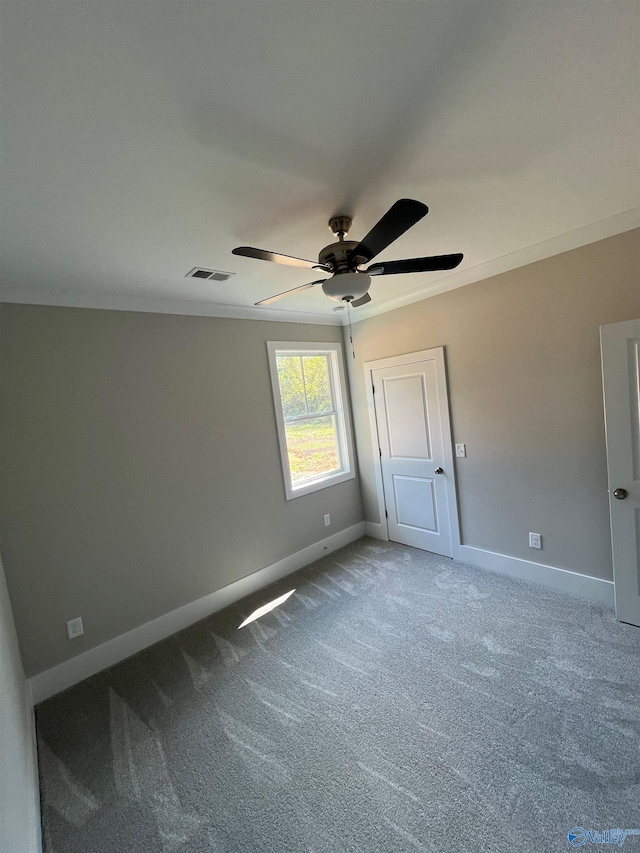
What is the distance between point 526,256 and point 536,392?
1.00 metres

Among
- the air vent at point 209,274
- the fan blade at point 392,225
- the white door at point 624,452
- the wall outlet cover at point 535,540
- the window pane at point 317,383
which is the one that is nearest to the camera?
the fan blade at point 392,225

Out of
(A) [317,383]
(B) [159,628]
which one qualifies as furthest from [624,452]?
(B) [159,628]

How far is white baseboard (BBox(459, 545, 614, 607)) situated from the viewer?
2545 mm

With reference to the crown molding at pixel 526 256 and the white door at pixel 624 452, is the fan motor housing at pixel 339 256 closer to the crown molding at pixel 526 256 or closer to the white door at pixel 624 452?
the crown molding at pixel 526 256

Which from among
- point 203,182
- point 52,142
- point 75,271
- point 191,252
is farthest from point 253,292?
point 52,142

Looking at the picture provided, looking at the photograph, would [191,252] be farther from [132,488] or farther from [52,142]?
[132,488]

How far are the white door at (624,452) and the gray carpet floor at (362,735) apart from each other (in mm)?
273

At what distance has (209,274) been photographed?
7.82ft

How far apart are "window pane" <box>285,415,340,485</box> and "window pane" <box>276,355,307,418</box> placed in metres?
0.15

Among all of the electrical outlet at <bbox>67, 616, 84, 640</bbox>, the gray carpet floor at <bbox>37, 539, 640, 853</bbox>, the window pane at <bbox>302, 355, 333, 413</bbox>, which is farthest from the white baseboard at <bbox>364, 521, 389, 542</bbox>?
the electrical outlet at <bbox>67, 616, 84, 640</bbox>

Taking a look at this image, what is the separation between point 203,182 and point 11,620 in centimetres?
254

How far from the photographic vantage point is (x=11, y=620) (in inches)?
80.6

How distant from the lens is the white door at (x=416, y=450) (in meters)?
3.33

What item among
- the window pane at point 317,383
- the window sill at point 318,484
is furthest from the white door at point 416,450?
the window pane at point 317,383
